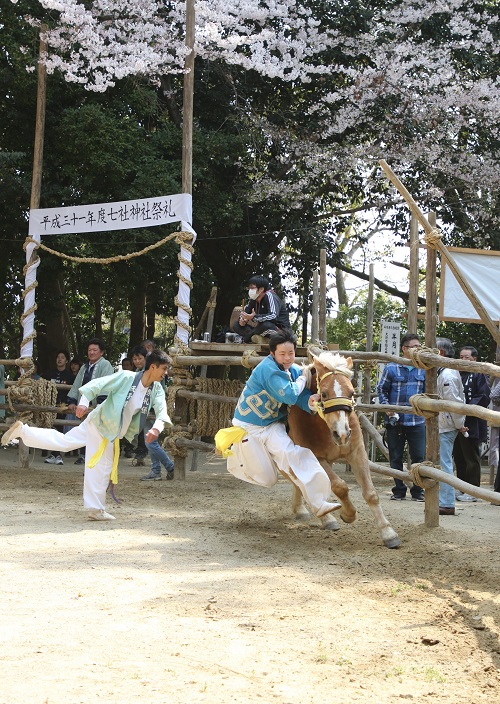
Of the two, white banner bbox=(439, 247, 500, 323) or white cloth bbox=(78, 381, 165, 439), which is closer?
white banner bbox=(439, 247, 500, 323)

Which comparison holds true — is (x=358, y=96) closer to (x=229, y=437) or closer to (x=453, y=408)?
(x=229, y=437)

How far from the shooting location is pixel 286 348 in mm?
5969

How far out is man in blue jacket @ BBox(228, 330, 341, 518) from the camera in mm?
5707

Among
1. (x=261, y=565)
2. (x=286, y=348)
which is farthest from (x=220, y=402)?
(x=261, y=565)

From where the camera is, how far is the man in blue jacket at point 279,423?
5.71 metres

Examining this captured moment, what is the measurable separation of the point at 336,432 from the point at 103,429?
2.23 m

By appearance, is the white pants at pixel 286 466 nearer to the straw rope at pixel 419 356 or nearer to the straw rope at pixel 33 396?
the straw rope at pixel 419 356

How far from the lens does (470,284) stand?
252 inches

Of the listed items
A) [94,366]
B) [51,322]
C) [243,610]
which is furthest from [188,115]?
[243,610]

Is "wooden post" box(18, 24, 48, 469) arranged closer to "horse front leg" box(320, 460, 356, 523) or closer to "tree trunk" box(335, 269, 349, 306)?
"horse front leg" box(320, 460, 356, 523)

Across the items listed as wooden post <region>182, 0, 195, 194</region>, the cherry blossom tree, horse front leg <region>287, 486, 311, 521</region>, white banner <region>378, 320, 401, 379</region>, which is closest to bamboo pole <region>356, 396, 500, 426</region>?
horse front leg <region>287, 486, 311, 521</region>

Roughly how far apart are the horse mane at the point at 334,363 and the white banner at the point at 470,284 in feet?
4.23

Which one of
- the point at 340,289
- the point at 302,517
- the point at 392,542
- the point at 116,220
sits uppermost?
the point at 340,289

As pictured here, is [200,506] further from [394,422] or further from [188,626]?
[188,626]
